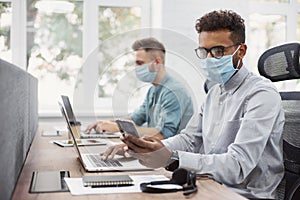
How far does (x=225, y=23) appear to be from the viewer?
66.2 inches

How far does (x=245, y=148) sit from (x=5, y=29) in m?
3.24

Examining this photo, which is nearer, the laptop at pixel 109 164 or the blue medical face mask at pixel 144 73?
the laptop at pixel 109 164

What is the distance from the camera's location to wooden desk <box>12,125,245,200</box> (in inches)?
44.0

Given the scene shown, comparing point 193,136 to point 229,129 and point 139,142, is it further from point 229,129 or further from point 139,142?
point 139,142

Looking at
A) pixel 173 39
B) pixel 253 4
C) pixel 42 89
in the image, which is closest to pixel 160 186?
pixel 173 39

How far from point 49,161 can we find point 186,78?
1.97 ft

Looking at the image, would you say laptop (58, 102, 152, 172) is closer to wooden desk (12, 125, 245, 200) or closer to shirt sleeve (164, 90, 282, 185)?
wooden desk (12, 125, 245, 200)

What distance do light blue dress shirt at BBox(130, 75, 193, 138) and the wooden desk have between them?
0.32 m

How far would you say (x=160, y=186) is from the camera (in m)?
1.20

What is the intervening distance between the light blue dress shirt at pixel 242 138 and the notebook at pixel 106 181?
0.71 feet

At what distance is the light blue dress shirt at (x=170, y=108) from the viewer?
177cm

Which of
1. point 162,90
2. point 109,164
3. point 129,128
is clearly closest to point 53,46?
point 162,90

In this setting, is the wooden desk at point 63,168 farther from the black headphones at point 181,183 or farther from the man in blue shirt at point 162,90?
the man in blue shirt at point 162,90

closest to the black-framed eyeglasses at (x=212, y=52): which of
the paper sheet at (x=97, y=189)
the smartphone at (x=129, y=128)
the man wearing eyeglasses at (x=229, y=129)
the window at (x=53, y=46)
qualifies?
the man wearing eyeglasses at (x=229, y=129)
